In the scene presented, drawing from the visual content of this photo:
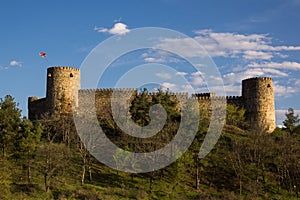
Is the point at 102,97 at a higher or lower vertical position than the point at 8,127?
higher

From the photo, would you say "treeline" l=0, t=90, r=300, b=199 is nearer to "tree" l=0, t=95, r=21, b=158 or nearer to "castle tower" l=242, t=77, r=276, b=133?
"tree" l=0, t=95, r=21, b=158

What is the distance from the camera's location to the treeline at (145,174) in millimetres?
41438

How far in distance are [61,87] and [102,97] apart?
5351 mm

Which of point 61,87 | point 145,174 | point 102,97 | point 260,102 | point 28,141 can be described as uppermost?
point 61,87

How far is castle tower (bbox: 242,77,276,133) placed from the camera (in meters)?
61.3

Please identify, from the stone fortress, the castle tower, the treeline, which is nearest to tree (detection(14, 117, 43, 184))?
the treeline

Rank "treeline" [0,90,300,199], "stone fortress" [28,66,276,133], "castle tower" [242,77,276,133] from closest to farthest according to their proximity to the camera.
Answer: "treeline" [0,90,300,199] < "stone fortress" [28,66,276,133] < "castle tower" [242,77,276,133]

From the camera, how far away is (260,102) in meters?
61.7

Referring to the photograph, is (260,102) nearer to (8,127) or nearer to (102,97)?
(102,97)

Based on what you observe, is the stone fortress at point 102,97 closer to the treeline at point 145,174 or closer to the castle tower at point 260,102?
the castle tower at point 260,102

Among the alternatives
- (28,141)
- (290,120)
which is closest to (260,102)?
(290,120)

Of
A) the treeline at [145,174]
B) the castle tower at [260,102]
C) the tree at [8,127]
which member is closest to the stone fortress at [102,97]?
the castle tower at [260,102]

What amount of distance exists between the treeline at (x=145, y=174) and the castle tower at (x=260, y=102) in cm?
804

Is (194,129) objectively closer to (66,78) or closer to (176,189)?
(176,189)
